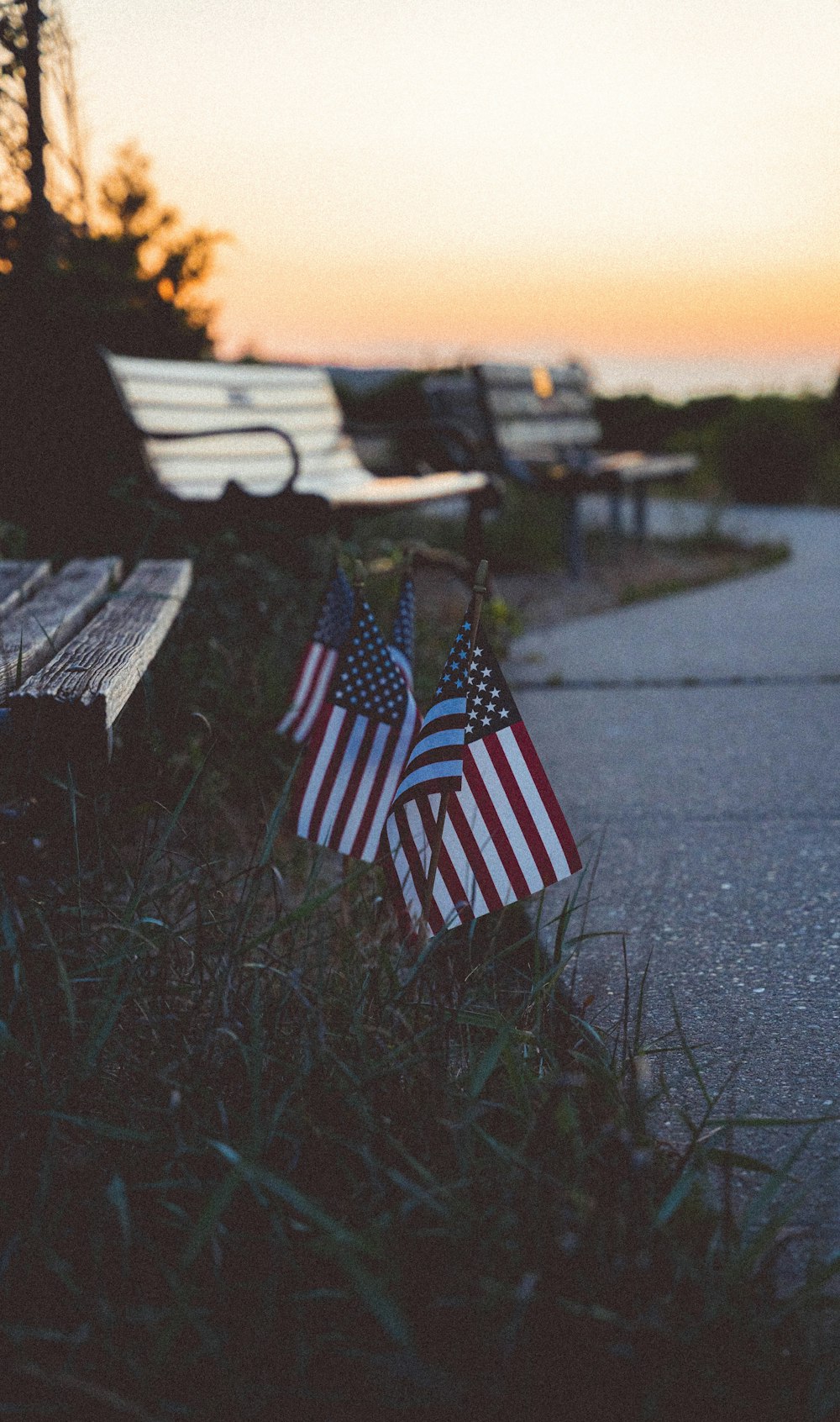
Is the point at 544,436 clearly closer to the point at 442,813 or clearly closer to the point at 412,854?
the point at 412,854

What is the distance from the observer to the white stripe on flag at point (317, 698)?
10.3 feet

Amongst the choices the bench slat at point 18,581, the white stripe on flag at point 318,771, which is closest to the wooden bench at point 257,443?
the bench slat at point 18,581

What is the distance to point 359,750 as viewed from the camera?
8.46 feet

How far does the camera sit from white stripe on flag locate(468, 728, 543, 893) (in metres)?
2.18

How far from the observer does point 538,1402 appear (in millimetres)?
1317

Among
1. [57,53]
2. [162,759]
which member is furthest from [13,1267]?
[57,53]

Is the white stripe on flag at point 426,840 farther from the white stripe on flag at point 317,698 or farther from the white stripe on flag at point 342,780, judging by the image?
the white stripe on flag at point 317,698

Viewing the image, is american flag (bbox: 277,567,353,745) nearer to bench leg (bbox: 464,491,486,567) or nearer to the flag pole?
the flag pole

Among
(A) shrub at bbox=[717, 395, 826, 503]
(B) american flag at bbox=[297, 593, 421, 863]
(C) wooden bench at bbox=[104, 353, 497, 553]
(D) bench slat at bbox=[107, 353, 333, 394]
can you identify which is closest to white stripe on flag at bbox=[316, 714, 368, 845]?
(B) american flag at bbox=[297, 593, 421, 863]

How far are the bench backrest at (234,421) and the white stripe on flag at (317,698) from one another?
6.14ft

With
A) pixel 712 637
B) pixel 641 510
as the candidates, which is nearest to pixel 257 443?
pixel 712 637

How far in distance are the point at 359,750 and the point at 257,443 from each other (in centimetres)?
385

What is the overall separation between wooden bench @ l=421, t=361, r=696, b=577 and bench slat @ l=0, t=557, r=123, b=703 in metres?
3.52

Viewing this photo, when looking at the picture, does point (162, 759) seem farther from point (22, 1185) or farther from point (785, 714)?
point (785, 714)
